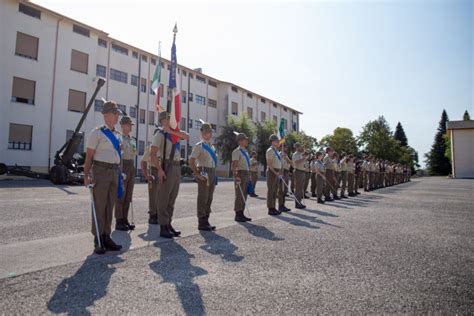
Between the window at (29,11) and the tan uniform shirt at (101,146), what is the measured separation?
28.9 m

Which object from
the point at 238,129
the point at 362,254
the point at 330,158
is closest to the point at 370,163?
the point at 330,158

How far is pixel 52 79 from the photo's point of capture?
2803cm

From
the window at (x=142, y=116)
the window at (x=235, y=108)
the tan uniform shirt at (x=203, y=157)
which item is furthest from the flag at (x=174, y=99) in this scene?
the window at (x=235, y=108)

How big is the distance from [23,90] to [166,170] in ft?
86.8

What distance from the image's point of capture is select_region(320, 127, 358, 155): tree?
79.1m

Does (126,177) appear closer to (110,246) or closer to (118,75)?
(110,246)

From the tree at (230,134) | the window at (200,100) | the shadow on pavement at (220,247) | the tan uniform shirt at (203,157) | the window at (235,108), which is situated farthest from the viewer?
the window at (235,108)

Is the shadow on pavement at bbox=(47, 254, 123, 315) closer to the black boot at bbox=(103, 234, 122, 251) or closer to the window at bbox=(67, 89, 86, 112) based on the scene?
the black boot at bbox=(103, 234, 122, 251)

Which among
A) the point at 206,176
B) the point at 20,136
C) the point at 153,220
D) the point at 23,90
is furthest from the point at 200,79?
the point at 206,176

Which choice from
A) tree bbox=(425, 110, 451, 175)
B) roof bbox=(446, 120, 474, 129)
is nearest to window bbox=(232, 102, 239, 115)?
roof bbox=(446, 120, 474, 129)

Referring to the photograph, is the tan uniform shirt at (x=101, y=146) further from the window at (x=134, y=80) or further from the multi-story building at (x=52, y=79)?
the window at (x=134, y=80)

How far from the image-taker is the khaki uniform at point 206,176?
21.4 feet

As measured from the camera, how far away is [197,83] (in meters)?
45.2

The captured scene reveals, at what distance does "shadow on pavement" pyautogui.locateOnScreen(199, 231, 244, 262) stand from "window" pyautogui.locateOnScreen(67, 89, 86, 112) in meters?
28.1
